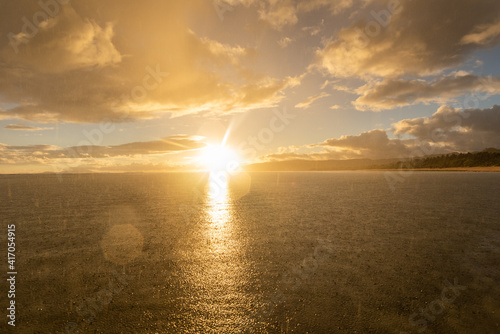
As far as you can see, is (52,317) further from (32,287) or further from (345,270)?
(345,270)

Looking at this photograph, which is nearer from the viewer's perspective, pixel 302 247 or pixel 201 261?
pixel 201 261

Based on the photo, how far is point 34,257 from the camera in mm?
15867

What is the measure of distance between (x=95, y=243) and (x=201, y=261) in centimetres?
1006

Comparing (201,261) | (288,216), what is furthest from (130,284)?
(288,216)

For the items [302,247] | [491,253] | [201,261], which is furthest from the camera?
[302,247]

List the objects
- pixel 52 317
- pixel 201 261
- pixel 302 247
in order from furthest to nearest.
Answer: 1. pixel 302 247
2. pixel 201 261
3. pixel 52 317

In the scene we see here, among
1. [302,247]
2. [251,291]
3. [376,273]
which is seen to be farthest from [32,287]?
[376,273]

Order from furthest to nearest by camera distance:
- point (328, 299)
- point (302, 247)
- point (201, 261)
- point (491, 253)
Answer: point (302, 247)
point (491, 253)
point (201, 261)
point (328, 299)

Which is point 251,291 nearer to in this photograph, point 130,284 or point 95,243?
point 130,284

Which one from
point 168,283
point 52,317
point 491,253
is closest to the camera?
point 52,317

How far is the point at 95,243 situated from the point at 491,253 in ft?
94.8

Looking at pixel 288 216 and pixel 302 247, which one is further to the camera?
pixel 288 216

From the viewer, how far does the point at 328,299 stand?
34.5 feet

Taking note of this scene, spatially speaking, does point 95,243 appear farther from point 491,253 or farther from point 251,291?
point 491,253
